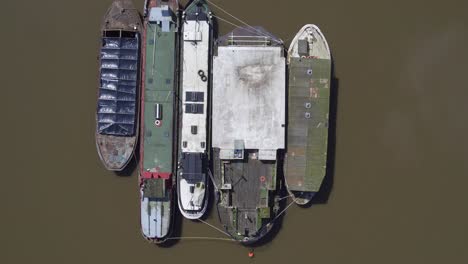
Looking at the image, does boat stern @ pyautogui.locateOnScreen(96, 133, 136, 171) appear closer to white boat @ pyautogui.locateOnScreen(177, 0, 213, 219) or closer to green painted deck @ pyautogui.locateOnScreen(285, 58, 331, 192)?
white boat @ pyautogui.locateOnScreen(177, 0, 213, 219)

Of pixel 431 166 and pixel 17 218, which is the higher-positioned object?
pixel 431 166

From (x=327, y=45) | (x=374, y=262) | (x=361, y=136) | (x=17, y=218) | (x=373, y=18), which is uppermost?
(x=373, y=18)

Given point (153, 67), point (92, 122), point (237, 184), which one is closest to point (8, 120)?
point (92, 122)

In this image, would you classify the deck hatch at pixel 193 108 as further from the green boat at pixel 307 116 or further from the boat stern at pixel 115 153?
the green boat at pixel 307 116

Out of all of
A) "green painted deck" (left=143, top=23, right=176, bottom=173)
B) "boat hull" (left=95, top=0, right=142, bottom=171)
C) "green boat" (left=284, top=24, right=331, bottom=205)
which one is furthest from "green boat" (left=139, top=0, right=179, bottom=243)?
"green boat" (left=284, top=24, right=331, bottom=205)

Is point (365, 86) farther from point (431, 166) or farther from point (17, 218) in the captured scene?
point (17, 218)

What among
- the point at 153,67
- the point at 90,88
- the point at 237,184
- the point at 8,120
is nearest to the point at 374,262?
the point at 237,184
